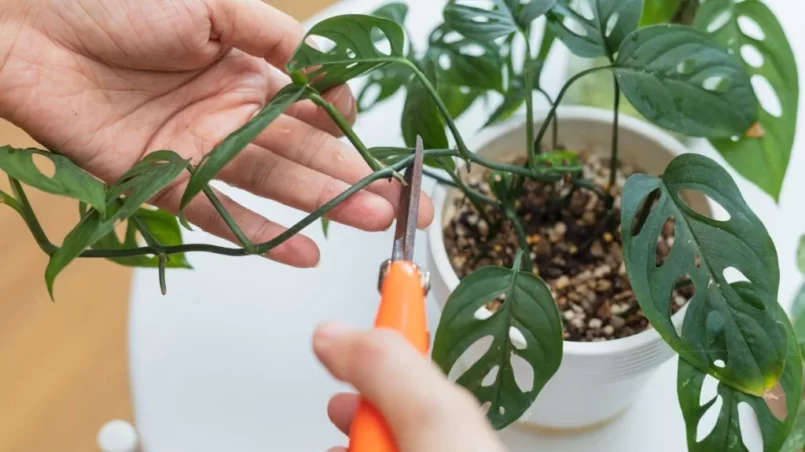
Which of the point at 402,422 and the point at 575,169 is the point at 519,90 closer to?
the point at 575,169

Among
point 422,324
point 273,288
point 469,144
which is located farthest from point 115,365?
point 422,324

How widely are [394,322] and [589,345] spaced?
0.19 metres

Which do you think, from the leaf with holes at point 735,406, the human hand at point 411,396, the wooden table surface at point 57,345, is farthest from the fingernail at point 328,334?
the wooden table surface at point 57,345

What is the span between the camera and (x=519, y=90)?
0.67m

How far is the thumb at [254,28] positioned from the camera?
0.61 m

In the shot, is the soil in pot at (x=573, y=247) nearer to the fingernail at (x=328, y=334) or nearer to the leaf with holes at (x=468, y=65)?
the leaf with holes at (x=468, y=65)

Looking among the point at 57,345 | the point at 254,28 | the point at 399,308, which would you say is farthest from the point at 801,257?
the point at 57,345

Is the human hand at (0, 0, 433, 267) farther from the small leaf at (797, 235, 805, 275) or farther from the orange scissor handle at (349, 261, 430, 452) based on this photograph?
the small leaf at (797, 235, 805, 275)

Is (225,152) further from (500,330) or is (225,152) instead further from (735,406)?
(735,406)

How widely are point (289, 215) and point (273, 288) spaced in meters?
0.08

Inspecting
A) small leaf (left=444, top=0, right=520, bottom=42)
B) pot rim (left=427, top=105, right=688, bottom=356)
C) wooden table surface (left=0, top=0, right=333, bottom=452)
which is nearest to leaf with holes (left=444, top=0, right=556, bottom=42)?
small leaf (left=444, top=0, right=520, bottom=42)

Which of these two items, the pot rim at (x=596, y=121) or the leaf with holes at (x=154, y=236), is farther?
the leaf with holes at (x=154, y=236)

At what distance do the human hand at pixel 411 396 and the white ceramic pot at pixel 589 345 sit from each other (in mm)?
193

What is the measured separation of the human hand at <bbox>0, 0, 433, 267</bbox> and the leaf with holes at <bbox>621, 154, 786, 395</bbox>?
17cm
